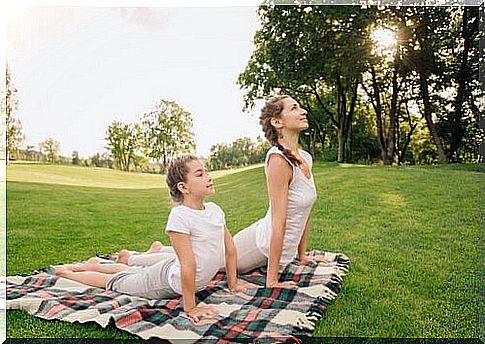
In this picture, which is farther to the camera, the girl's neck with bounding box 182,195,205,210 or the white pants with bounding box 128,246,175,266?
the white pants with bounding box 128,246,175,266

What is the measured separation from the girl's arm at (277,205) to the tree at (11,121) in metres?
1.77

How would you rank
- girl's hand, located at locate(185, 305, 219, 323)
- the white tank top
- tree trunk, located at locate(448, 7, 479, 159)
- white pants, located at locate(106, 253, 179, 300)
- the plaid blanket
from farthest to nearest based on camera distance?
tree trunk, located at locate(448, 7, 479, 159) → the white tank top → white pants, located at locate(106, 253, 179, 300) → girl's hand, located at locate(185, 305, 219, 323) → the plaid blanket

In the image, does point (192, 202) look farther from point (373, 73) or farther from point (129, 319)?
point (373, 73)

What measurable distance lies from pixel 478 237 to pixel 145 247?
1.97m

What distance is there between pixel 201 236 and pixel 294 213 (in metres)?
0.54

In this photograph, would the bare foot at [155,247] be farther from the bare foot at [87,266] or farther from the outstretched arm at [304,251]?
the outstretched arm at [304,251]

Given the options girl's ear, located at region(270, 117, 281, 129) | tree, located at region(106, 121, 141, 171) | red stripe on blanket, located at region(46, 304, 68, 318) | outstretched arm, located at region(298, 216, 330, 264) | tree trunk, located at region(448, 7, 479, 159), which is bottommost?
red stripe on blanket, located at region(46, 304, 68, 318)

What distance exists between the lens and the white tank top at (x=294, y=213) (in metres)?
3.47

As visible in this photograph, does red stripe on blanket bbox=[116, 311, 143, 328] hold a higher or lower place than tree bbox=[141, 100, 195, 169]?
lower

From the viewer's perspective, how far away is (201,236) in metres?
3.22

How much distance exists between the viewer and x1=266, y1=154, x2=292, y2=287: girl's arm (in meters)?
3.39

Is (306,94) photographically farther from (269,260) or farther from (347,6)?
(269,260)

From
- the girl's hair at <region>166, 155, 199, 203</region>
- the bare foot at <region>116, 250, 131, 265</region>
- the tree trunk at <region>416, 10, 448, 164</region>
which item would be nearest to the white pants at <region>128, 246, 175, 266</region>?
the bare foot at <region>116, 250, 131, 265</region>

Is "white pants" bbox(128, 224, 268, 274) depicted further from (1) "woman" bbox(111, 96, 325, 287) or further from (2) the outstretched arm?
(2) the outstretched arm
